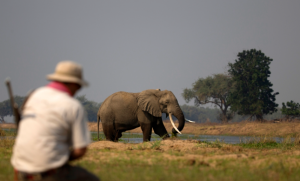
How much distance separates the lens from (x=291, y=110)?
38469 mm

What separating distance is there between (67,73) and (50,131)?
60 centimetres

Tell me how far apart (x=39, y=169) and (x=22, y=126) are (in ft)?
1.48

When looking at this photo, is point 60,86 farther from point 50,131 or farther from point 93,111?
point 93,111

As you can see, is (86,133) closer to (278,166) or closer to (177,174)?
(177,174)

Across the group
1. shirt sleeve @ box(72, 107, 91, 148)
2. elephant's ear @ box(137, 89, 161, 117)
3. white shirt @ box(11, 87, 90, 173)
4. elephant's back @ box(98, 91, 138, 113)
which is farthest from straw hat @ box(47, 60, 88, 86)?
elephant's back @ box(98, 91, 138, 113)

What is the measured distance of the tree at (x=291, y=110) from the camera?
38.0 m

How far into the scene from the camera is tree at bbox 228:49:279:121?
4491cm

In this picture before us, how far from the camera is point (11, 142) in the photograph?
11.5 metres

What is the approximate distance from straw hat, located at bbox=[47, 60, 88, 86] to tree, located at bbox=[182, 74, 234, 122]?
4805 cm

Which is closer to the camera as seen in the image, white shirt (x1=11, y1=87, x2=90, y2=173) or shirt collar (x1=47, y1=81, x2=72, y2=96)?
white shirt (x1=11, y1=87, x2=90, y2=173)

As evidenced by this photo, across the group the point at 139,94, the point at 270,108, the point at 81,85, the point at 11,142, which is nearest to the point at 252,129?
the point at 270,108

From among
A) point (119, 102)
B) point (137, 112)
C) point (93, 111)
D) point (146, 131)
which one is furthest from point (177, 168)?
point (93, 111)

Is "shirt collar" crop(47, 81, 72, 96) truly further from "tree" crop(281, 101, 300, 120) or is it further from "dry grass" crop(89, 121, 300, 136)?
"tree" crop(281, 101, 300, 120)

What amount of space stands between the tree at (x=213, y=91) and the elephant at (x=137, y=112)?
37886 mm
